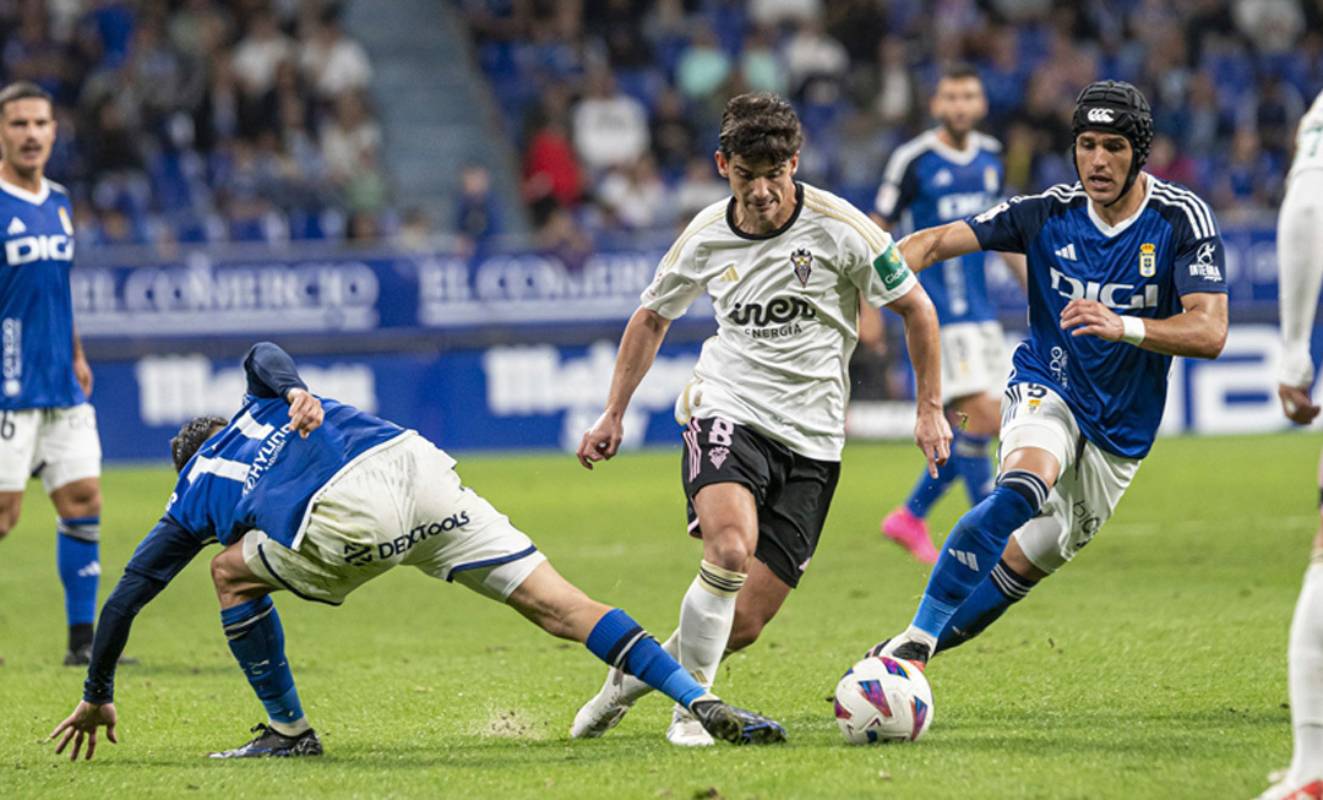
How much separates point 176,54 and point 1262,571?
15394 millimetres

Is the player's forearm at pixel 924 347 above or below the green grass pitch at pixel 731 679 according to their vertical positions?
above

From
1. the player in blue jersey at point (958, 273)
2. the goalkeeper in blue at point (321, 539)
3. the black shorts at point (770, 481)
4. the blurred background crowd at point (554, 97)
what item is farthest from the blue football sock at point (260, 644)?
the blurred background crowd at point (554, 97)

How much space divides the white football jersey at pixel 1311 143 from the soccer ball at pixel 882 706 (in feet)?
6.82

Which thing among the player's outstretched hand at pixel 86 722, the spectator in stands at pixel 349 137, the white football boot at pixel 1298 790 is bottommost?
the player's outstretched hand at pixel 86 722

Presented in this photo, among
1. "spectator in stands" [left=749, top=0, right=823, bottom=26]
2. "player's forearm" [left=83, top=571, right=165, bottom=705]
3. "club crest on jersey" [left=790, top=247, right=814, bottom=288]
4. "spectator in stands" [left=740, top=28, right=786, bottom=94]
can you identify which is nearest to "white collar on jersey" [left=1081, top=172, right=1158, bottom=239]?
"club crest on jersey" [left=790, top=247, right=814, bottom=288]

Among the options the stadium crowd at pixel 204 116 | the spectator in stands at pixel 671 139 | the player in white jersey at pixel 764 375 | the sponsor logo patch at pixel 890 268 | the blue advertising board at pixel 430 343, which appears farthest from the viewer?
the spectator in stands at pixel 671 139

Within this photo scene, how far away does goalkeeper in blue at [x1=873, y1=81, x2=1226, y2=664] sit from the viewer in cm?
631

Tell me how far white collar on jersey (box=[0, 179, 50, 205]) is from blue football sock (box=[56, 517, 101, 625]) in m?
1.55

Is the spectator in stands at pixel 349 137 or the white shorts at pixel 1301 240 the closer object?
the white shorts at pixel 1301 240

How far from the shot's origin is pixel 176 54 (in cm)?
2166

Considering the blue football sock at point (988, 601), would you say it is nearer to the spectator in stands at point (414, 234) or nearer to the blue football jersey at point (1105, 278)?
the blue football jersey at point (1105, 278)

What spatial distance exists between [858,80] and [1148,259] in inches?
660

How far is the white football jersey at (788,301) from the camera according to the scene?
20.6 feet

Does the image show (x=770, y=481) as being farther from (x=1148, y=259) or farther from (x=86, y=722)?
(x=86, y=722)
